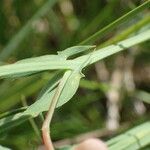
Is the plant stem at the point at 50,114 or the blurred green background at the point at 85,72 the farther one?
the blurred green background at the point at 85,72

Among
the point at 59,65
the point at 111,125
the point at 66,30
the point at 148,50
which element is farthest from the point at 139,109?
the point at 59,65

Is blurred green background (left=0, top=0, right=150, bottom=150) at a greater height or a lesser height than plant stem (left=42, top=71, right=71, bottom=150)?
greater

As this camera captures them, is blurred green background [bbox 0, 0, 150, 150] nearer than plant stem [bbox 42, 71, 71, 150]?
No

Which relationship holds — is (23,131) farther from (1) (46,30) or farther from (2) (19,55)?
(1) (46,30)

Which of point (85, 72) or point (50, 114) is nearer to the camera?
point (50, 114)

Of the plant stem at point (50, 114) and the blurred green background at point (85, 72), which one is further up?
the blurred green background at point (85, 72)

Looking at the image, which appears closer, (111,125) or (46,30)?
(111,125)

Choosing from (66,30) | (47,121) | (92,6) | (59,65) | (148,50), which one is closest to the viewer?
(47,121)

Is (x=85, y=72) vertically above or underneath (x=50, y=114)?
above
